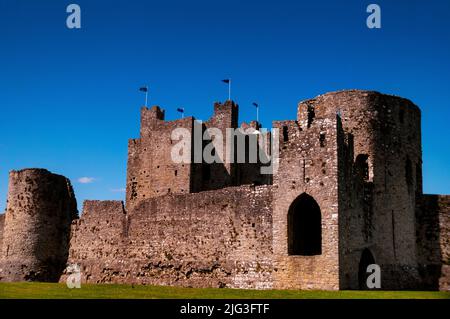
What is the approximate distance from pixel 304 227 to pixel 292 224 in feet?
5.64

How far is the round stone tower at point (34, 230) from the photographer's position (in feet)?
127

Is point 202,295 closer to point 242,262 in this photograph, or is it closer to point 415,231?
point 242,262

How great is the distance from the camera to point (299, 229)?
29281 mm

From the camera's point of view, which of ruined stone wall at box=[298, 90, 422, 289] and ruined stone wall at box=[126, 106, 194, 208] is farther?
ruined stone wall at box=[126, 106, 194, 208]

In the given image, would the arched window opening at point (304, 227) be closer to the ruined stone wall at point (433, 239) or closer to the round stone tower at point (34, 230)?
the ruined stone wall at point (433, 239)

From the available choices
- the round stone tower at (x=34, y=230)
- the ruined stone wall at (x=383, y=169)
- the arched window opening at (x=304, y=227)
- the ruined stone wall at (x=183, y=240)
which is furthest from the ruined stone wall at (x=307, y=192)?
the round stone tower at (x=34, y=230)

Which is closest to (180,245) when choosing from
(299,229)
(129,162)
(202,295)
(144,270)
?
(144,270)

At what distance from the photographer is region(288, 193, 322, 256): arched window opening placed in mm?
28078

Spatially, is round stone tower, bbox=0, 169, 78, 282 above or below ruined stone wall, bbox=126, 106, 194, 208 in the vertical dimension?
below

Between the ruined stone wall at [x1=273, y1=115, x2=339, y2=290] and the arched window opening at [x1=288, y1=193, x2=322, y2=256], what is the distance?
36cm

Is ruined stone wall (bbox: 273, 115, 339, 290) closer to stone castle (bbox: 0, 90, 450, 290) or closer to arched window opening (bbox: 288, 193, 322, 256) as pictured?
stone castle (bbox: 0, 90, 450, 290)

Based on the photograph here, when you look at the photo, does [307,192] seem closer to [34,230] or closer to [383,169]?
[383,169]

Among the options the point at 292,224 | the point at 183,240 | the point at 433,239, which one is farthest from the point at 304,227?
the point at 433,239

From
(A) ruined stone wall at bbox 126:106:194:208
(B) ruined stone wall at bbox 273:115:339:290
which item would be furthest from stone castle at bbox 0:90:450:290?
(A) ruined stone wall at bbox 126:106:194:208
